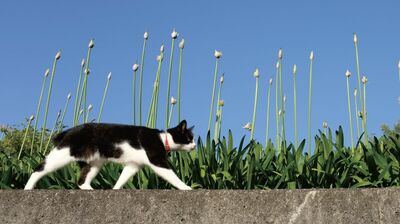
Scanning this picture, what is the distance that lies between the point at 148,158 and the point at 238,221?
80 cm

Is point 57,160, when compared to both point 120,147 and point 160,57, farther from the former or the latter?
point 160,57

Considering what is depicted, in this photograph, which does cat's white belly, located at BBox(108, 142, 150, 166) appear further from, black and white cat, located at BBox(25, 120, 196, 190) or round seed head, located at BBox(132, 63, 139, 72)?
round seed head, located at BBox(132, 63, 139, 72)

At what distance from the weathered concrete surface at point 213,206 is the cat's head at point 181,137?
0.48m

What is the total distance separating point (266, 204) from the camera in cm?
377

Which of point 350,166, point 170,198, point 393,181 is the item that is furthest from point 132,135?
point 393,181

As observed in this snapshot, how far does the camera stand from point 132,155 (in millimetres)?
4062

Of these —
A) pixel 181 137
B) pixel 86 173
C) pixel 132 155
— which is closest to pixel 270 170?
pixel 181 137

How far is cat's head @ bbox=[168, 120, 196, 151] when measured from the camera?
4266mm

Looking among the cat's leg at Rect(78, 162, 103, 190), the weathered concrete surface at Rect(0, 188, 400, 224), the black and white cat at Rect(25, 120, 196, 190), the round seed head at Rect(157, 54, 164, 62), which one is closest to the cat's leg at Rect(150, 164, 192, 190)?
the black and white cat at Rect(25, 120, 196, 190)

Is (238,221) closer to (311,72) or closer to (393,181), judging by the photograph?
(393,181)

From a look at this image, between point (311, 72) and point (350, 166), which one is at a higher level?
point (311, 72)

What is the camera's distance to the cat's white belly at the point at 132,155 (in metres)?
4.04

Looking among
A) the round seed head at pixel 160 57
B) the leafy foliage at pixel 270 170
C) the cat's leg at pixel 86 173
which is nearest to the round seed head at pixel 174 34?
the round seed head at pixel 160 57

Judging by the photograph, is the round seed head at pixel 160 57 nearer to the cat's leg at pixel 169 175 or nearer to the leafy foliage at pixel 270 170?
the leafy foliage at pixel 270 170
